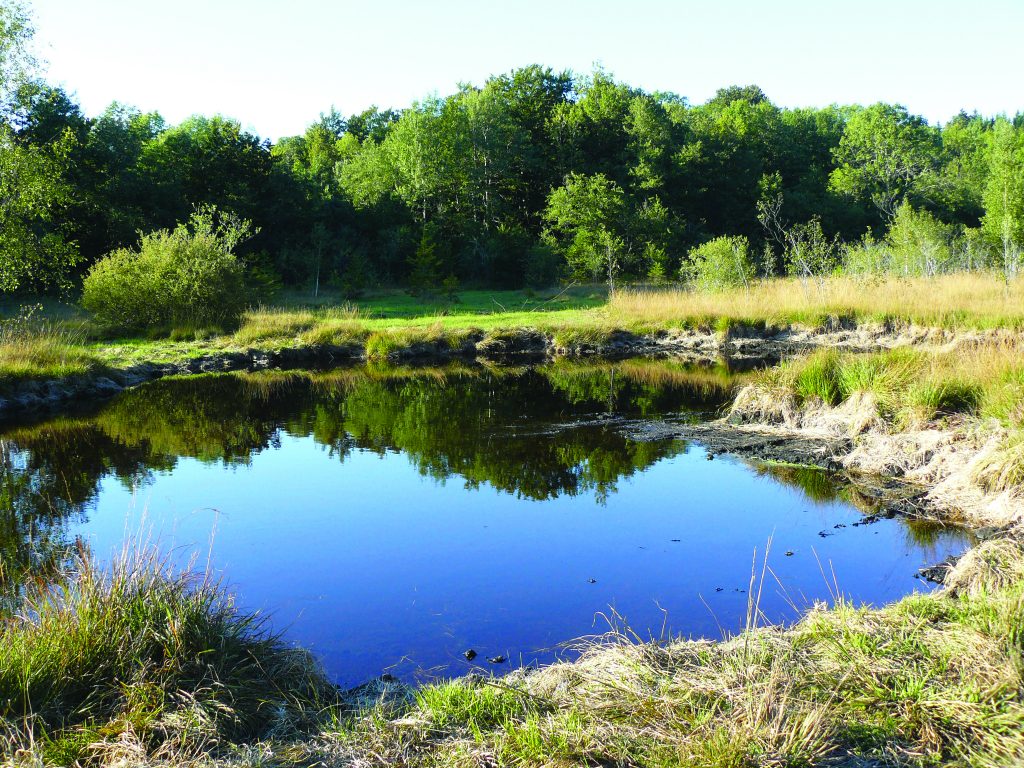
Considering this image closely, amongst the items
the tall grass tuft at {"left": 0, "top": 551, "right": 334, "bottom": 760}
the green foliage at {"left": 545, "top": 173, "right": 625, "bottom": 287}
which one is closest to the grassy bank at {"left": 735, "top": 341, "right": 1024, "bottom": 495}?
the tall grass tuft at {"left": 0, "top": 551, "right": 334, "bottom": 760}

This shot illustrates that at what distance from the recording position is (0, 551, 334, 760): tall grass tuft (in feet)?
13.3

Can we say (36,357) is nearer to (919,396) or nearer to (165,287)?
(165,287)

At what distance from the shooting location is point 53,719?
411cm

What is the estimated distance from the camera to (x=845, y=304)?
81.3ft

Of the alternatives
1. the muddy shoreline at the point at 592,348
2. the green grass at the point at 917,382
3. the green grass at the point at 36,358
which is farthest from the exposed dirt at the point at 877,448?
the green grass at the point at 36,358

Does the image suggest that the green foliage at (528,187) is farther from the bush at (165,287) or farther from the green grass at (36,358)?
the green grass at (36,358)

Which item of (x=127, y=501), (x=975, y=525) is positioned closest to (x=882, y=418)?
(x=975, y=525)

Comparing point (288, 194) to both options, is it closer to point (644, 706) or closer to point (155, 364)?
point (155, 364)

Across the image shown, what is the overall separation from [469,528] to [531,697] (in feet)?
15.3

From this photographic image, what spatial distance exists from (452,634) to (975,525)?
5.44 meters

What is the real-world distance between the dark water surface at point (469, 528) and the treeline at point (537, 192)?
473 inches

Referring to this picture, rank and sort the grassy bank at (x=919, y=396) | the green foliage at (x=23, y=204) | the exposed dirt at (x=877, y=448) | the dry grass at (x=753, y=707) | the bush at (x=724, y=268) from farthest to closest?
the bush at (x=724, y=268) → the green foliage at (x=23, y=204) → the grassy bank at (x=919, y=396) → the exposed dirt at (x=877, y=448) → the dry grass at (x=753, y=707)

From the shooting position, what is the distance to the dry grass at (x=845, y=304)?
21250 mm

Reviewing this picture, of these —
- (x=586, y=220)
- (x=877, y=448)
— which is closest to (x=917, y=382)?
(x=877, y=448)
